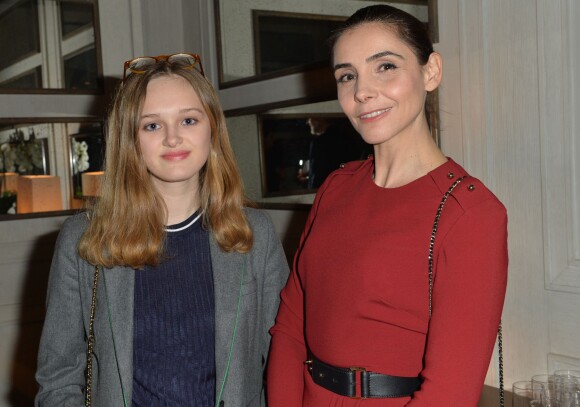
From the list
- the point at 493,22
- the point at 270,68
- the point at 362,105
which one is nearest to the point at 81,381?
the point at 362,105

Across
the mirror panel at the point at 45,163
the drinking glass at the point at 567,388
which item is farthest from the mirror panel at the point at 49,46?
the drinking glass at the point at 567,388

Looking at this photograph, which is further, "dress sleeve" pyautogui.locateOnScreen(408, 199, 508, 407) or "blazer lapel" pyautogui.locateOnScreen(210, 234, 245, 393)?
"blazer lapel" pyautogui.locateOnScreen(210, 234, 245, 393)

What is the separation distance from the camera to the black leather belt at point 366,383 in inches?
54.8

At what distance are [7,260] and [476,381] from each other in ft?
8.22

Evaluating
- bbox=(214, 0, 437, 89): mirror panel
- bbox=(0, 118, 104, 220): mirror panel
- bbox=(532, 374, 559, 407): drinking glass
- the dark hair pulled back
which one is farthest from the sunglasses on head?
bbox=(0, 118, 104, 220): mirror panel

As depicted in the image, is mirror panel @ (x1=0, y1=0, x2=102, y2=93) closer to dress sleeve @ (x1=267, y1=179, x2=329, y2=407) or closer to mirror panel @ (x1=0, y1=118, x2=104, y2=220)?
mirror panel @ (x1=0, y1=118, x2=104, y2=220)

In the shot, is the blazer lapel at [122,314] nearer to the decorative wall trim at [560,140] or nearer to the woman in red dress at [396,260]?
the woman in red dress at [396,260]

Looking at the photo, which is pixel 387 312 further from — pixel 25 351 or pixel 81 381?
pixel 25 351

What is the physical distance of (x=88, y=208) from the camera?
1.80 m

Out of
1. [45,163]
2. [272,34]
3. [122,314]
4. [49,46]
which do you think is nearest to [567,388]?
[122,314]

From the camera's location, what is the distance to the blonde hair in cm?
168

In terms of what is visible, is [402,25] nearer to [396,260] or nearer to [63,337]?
Answer: [396,260]

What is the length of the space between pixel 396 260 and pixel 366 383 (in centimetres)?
24

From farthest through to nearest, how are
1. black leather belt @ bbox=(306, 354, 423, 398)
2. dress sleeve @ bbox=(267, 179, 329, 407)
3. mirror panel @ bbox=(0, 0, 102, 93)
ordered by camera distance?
mirror panel @ bbox=(0, 0, 102, 93), dress sleeve @ bbox=(267, 179, 329, 407), black leather belt @ bbox=(306, 354, 423, 398)
